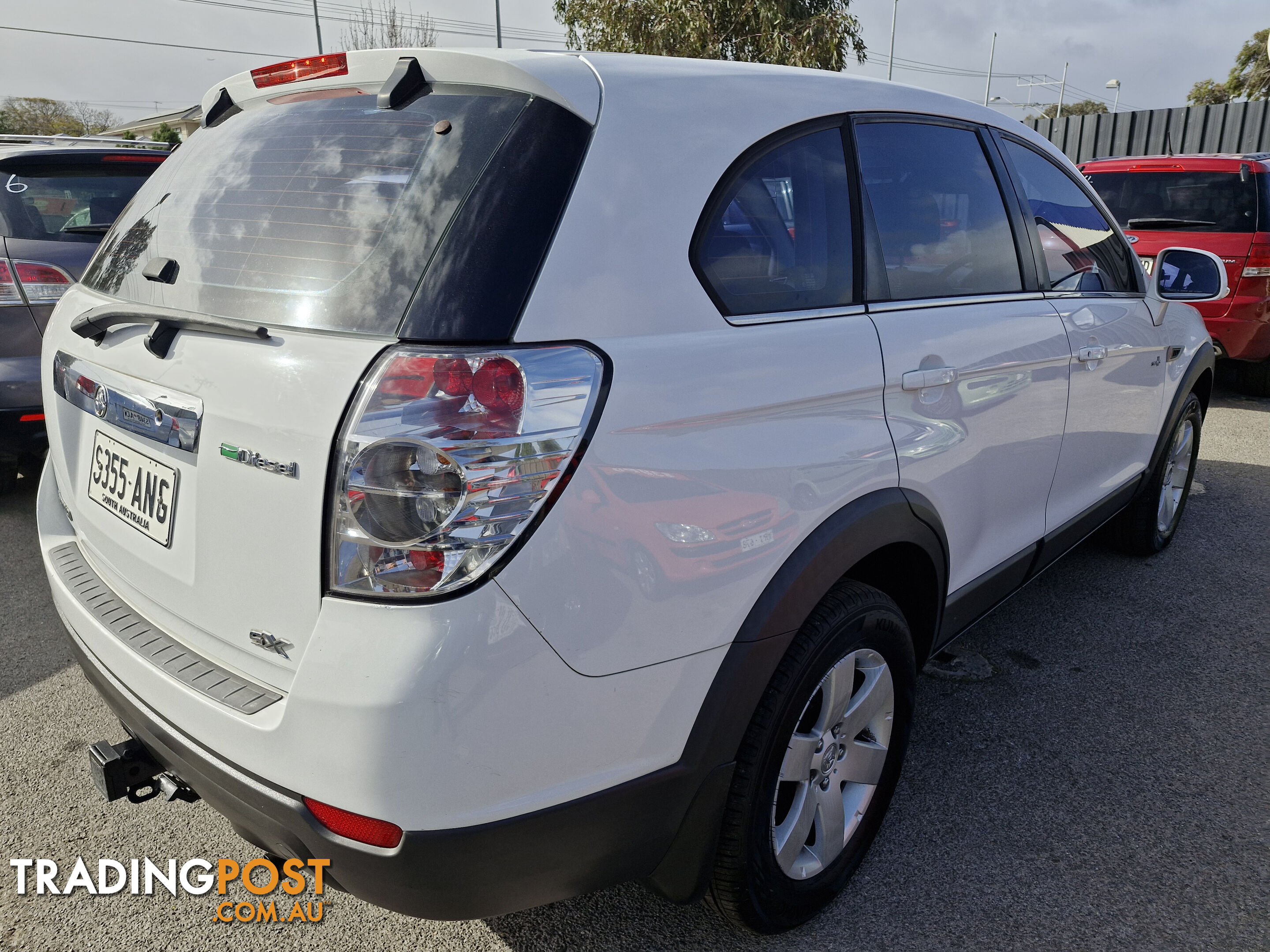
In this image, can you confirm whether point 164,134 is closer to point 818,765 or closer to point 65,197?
point 65,197

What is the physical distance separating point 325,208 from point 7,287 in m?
3.30

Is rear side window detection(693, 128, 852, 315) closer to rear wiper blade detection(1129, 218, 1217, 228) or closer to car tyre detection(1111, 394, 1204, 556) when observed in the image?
car tyre detection(1111, 394, 1204, 556)

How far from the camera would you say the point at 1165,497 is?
13.4 ft

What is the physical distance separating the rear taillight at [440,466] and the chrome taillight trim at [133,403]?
0.40 meters

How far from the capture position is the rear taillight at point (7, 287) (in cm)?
396

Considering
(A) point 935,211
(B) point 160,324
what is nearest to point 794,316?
(A) point 935,211

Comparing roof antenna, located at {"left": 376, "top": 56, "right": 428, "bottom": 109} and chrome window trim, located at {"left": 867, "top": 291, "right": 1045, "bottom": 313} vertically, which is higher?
roof antenna, located at {"left": 376, "top": 56, "right": 428, "bottom": 109}

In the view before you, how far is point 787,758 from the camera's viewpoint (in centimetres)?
180

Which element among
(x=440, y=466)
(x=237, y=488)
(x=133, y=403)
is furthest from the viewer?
(x=133, y=403)

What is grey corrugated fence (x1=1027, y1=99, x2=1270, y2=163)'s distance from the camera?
14.9 meters

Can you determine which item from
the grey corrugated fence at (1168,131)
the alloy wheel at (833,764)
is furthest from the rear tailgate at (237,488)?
the grey corrugated fence at (1168,131)

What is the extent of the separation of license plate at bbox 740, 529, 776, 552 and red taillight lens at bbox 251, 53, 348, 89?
1.16 m

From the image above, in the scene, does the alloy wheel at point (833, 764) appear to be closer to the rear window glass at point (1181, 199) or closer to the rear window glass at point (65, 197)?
the rear window glass at point (65, 197)

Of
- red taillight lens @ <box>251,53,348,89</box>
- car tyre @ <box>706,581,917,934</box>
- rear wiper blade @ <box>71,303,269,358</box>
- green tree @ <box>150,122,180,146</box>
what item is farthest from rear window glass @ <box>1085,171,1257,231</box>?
green tree @ <box>150,122,180,146</box>
